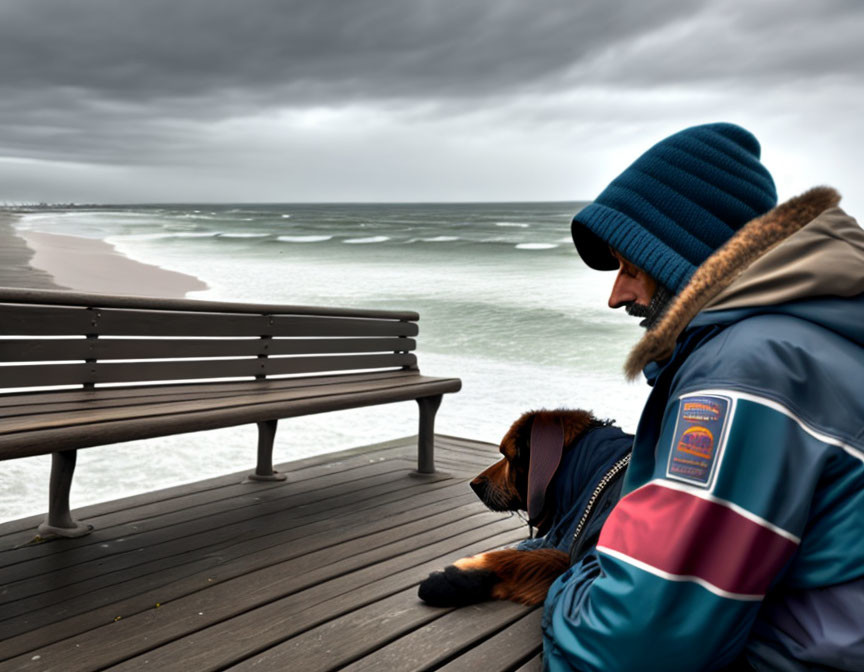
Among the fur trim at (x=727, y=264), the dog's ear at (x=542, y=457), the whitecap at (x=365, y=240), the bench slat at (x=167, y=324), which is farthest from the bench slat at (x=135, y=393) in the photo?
the whitecap at (x=365, y=240)

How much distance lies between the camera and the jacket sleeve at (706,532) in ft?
4.57

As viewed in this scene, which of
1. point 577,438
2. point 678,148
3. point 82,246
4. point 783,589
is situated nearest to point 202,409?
point 577,438

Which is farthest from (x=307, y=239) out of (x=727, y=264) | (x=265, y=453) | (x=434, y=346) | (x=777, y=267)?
(x=777, y=267)

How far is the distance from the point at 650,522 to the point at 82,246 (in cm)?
3316

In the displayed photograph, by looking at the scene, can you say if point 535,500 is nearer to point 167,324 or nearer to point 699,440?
point 699,440

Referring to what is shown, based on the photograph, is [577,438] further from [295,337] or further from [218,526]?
[295,337]

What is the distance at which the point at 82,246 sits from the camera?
1243 inches

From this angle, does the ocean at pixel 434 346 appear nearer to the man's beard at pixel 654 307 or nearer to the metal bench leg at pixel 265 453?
the metal bench leg at pixel 265 453

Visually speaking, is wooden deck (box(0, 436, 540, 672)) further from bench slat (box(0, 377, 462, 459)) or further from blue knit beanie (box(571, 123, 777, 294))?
blue knit beanie (box(571, 123, 777, 294))

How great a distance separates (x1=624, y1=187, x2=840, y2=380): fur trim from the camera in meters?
1.60

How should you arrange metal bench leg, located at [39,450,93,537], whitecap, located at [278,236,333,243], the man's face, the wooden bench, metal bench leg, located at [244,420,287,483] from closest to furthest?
1. the man's face
2. the wooden bench
3. metal bench leg, located at [39,450,93,537]
4. metal bench leg, located at [244,420,287,483]
5. whitecap, located at [278,236,333,243]

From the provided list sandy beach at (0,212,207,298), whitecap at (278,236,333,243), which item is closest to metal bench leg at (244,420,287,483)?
sandy beach at (0,212,207,298)

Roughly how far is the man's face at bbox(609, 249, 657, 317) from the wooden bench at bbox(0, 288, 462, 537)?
203 cm

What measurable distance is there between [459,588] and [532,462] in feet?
1.94
